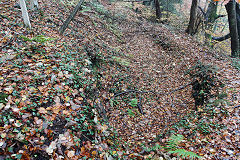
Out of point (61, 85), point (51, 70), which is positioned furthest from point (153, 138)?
point (51, 70)

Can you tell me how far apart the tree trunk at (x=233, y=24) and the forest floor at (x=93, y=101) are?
3.09 m

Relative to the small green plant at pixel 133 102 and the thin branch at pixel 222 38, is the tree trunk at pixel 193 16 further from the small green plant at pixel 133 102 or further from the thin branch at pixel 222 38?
the small green plant at pixel 133 102

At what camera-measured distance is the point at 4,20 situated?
569cm

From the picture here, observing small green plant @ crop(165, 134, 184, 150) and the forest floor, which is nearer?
the forest floor

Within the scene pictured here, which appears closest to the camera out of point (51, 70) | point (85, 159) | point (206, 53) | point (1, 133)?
point (1, 133)

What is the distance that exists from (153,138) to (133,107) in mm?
1458

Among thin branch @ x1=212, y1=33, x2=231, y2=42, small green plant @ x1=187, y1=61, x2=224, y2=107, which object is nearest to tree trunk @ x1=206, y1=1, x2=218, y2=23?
thin branch @ x1=212, y1=33, x2=231, y2=42

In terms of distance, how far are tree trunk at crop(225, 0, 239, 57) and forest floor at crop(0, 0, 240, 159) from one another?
309cm

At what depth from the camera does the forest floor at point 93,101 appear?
9.96ft

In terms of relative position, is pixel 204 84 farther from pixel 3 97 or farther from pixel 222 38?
pixel 222 38

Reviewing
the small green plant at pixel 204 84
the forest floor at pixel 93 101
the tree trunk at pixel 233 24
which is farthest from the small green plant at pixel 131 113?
the tree trunk at pixel 233 24

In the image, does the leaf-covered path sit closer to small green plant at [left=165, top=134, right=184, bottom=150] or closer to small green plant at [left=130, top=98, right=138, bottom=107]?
small green plant at [left=165, top=134, right=184, bottom=150]

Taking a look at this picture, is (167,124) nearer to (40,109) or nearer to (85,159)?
(85,159)

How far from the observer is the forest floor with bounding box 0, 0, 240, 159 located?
3035mm
